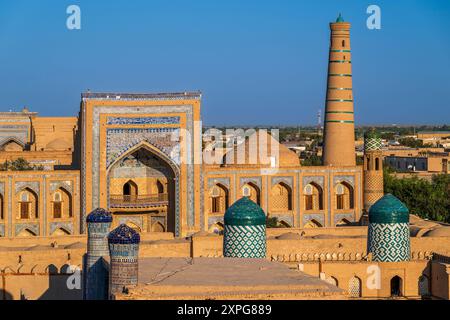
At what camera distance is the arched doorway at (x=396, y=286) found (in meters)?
24.0

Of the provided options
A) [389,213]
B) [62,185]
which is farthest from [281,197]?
[389,213]

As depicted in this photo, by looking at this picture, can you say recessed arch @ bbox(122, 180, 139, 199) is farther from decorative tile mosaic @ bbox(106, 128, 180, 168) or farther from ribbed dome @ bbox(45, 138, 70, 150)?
ribbed dome @ bbox(45, 138, 70, 150)

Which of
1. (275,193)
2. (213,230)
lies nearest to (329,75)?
(275,193)

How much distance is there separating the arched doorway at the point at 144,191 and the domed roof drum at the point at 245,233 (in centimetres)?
1363

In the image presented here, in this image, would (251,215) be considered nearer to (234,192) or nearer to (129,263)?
(129,263)

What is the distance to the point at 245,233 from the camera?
21.5 metres

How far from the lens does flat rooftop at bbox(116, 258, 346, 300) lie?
585 inches

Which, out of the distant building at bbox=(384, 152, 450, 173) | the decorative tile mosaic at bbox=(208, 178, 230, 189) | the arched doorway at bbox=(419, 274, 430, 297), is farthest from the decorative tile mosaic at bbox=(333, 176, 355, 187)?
the distant building at bbox=(384, 152, 450, 173)

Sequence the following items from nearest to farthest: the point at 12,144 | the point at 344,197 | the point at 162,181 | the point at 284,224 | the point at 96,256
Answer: the point at 96,256, the point at 162,181, the point at 284,224, the point at 344,197, the point at 12,144

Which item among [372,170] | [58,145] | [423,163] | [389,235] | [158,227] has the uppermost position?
[58,145]

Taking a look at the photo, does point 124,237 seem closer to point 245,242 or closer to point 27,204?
point 245,242

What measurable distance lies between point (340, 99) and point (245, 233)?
66.3 ft

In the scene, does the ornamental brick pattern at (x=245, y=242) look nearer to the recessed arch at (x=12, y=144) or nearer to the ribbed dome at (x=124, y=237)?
the ribbed dome at (x=124, y=237)

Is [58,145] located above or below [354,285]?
above
